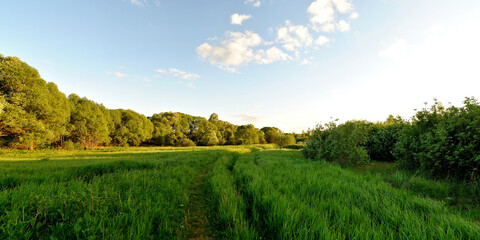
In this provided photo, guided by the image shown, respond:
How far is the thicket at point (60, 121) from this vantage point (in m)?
18.0

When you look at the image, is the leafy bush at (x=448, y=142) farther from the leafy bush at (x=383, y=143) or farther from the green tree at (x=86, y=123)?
the green tree at (x=86, y=123)

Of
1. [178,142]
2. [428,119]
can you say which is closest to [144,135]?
[178,142]

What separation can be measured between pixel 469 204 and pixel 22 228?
29.6ft

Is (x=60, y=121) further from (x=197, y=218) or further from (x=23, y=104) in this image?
(x=197, y=218)

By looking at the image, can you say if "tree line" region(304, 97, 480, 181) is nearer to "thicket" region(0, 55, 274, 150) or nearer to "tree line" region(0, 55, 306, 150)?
"tree line" region(0, 55, 306, 150)

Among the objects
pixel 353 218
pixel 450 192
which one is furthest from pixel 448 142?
pixel 353 218

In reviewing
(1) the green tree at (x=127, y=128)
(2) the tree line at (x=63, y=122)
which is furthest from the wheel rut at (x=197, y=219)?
(1) the green tree at (x=127, y=128)

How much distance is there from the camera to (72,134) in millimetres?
29234

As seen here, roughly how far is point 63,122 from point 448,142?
39462 millimetres

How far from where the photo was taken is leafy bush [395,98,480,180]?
5133 mm

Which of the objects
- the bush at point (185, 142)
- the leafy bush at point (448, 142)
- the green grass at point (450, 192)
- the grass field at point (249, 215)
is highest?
the leafy bush at point (448, 142)

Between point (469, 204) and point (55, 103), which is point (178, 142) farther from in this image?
point (469, 204)

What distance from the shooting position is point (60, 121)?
22922 millimetres

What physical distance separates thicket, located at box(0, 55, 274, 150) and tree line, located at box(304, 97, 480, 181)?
30.0 m
